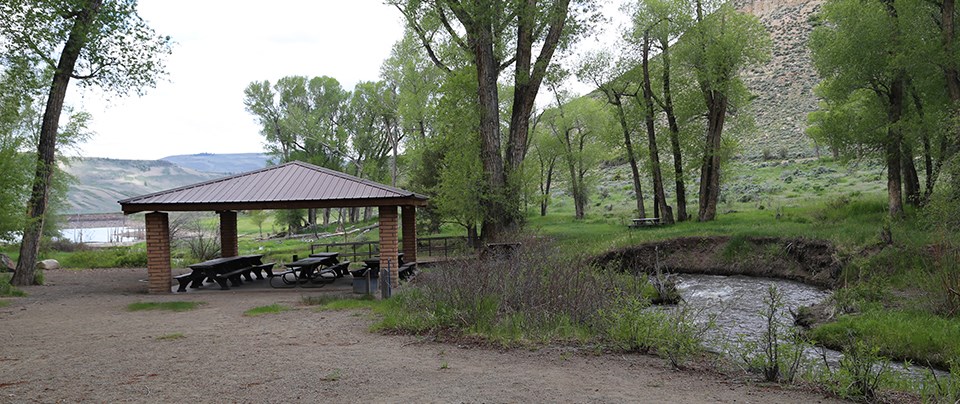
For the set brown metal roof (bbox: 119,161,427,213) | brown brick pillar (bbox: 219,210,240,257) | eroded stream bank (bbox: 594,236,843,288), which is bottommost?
eroded stream bank (bbox: 594,236,843,288)

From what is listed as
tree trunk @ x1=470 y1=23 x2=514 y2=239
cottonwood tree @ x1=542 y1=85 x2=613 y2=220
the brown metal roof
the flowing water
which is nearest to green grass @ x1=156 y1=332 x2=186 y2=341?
the brown metal roof

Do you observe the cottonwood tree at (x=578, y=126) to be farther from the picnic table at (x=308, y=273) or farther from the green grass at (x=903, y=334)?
the green grass at (x=903, y=334)

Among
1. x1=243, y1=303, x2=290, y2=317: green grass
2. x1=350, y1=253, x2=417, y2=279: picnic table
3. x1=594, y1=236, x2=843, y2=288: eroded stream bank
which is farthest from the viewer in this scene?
x1=594, y1=236, x2=843, y2=288: eroded stream bank

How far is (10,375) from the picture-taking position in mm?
5707

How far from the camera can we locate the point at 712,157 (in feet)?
79.2

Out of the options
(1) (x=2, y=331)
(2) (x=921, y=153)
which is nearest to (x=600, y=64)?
(2) (x=921, y=153)

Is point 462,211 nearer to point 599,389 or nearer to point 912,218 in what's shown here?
point 912,218

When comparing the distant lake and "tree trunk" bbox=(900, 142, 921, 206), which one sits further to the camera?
the distant lake

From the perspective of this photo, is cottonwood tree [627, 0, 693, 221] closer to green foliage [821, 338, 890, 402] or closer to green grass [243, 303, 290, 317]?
green grass [243, 303, 290, 317]

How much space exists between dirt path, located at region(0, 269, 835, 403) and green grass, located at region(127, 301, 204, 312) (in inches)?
72.5

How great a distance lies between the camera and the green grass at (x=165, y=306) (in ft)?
35.6

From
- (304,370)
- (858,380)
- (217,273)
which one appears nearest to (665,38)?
(217,273)

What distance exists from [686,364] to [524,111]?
12.9 metres

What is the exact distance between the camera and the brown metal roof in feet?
40.8
